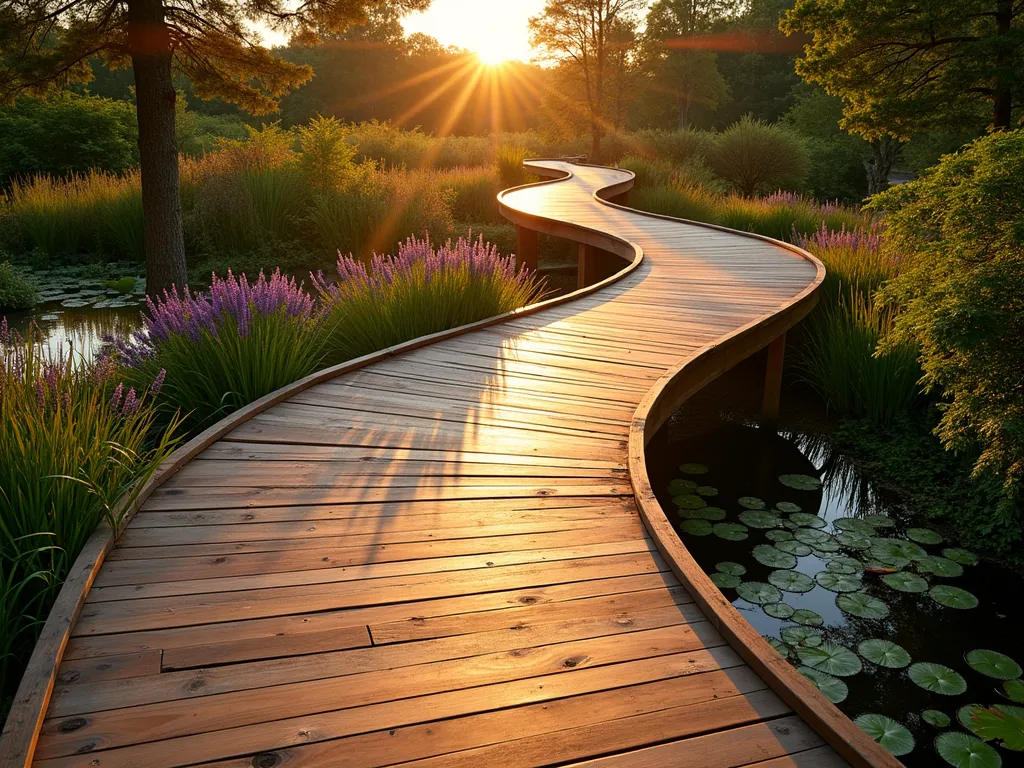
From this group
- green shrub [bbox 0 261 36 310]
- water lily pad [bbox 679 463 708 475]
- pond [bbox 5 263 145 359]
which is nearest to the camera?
water lily pad [bbox 679 463 708 475]

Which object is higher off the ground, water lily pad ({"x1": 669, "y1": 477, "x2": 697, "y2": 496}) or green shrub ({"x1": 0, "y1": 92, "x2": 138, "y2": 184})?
green shrub ({"x1": 0, "y1": 92, "x2": 138, "y2": 184})

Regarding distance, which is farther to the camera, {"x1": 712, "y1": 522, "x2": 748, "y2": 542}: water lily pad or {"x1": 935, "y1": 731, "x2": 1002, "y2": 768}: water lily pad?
{"x1": 712, "y1": 522, "x2": 748, "y2": 542}: water lily pad

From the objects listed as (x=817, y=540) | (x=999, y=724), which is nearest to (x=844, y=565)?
(x=817, y=540)

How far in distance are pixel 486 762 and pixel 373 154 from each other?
19.8 metres

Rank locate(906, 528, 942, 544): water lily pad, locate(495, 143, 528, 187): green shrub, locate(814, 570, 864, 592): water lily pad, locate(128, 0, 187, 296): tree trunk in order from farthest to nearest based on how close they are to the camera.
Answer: locate(495, 143, 528, 187): green shrub
locate(128, 0, 187, 296): tree trunk
locate(906, 528, 942, 544): water lily pad
locate(814, 570, 864, 592): water lily pad

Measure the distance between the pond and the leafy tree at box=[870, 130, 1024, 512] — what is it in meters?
7.03

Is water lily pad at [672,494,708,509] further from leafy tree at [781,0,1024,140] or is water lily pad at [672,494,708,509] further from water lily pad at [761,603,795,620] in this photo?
leafy tree at [781,0,1024,140]

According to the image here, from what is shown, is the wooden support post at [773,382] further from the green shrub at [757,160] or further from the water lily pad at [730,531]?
the green shrub at [757,160]

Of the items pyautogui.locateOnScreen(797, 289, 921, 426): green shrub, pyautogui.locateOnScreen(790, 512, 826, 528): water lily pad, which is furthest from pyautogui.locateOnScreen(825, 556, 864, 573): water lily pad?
pyautogui.locateOnScreen(797, 289, 921, 426): green shrub

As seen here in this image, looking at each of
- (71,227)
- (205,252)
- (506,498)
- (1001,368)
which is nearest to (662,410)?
(506,498)

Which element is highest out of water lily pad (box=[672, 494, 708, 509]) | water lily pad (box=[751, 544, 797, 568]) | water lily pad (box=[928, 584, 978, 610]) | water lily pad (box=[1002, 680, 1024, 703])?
water lily pad (box=[1002, 680, 1024, 703])

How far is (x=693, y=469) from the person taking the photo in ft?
17.9

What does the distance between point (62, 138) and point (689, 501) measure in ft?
59.1

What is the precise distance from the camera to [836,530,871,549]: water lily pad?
4.30m
